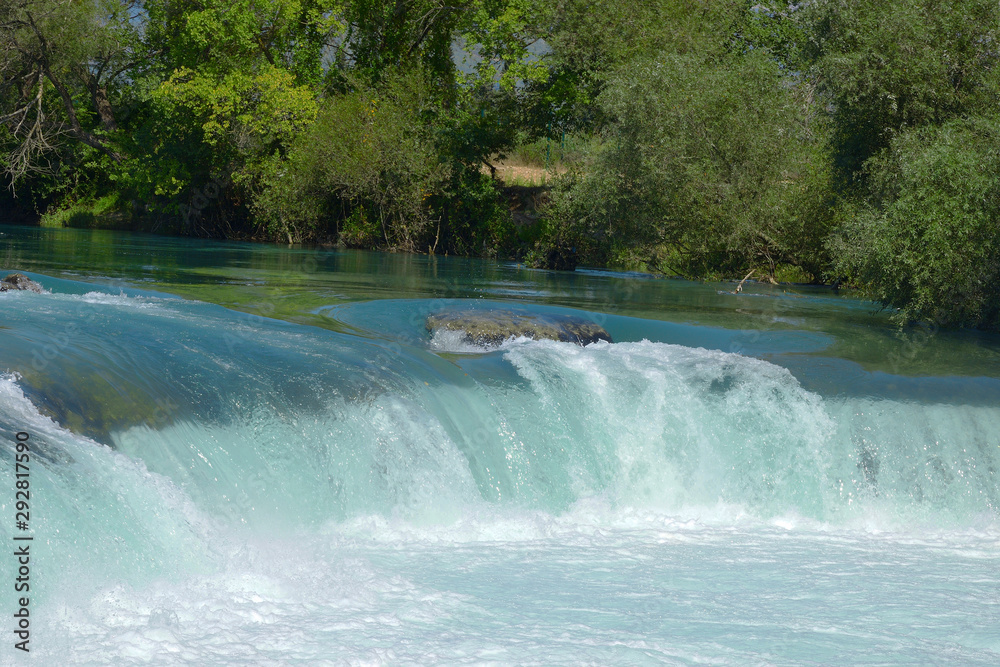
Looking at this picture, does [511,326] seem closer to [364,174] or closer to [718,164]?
[718,164]

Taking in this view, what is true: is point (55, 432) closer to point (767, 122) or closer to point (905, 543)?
point (905, 543)

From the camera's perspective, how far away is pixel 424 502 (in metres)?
8.03

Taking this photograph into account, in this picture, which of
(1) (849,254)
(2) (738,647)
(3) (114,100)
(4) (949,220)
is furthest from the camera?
(3) (114,100)

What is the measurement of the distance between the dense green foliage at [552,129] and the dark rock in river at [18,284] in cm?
1185

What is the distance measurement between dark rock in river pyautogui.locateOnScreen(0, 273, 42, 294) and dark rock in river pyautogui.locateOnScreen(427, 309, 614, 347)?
533 centimetres

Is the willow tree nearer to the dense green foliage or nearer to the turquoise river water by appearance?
the dense green foliage

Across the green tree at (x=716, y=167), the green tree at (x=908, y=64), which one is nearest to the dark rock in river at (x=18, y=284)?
the green tree at (x=908, y=64)

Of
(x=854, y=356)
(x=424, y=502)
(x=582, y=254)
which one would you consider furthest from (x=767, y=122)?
(x=424, y=502)

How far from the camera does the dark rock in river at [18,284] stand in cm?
1310

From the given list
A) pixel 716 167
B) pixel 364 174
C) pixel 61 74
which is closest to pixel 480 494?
pixel 716 167

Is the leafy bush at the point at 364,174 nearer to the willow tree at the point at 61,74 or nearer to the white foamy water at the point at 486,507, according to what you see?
Result: the willow tree at the point at 61,74

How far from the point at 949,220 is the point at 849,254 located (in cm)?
208

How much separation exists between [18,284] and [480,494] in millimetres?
8205

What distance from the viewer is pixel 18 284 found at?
43.6 feet
